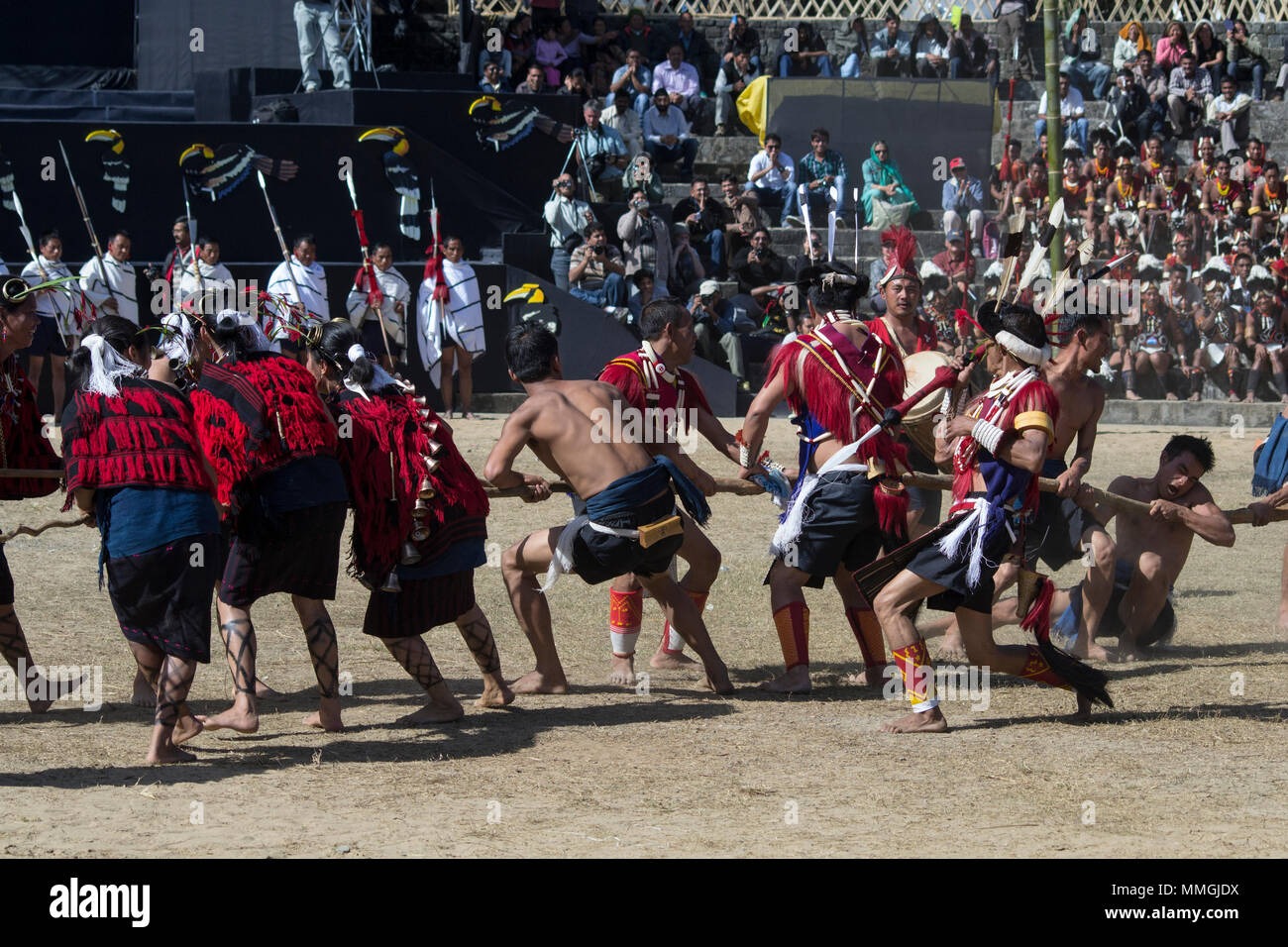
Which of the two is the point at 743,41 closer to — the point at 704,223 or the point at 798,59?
the point at 798,59

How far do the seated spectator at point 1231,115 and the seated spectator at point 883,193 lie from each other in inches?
179

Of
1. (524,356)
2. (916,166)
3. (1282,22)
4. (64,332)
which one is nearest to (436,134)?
(64,332)

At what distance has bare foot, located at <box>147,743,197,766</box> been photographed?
225 inches

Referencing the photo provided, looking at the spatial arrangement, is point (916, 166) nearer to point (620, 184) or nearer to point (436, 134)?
point (620, 184)

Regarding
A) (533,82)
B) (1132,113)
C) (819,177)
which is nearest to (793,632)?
(533,82)

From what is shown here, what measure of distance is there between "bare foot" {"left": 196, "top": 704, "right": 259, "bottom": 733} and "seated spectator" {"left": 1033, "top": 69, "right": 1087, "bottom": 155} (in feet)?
57.8

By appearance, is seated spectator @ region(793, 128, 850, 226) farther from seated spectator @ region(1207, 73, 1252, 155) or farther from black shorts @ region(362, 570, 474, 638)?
black shorts @ region(362, 570, 474, 638)

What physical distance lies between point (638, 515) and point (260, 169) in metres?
11.9

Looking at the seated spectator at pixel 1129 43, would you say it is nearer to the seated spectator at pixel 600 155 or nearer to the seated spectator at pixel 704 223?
the seated spectator at pixel 704 223

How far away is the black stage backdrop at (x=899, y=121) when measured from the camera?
21.4m

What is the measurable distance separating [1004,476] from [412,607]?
2.32 metres

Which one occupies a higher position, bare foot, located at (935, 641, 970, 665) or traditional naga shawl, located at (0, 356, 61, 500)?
traditional naga shawl, located at (0, 356, 61, 500)

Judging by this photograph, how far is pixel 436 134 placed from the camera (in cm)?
1864

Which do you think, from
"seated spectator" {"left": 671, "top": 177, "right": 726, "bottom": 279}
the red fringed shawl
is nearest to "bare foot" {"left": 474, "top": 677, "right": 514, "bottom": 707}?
the red fringed shawl
